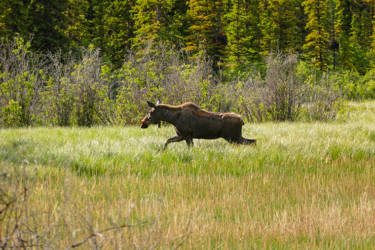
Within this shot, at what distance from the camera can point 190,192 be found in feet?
14.3

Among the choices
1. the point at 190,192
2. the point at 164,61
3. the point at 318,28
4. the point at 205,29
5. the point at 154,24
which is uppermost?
the point at 318,28

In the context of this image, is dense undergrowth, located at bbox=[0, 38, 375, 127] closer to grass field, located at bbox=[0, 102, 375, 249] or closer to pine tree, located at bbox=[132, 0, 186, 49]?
grass field, located at bbox=[0, 102, 375, 249]

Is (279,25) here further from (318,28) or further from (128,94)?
(128,94)

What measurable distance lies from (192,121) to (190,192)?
2.31 meters

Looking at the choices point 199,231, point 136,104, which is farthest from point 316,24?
point 199,231

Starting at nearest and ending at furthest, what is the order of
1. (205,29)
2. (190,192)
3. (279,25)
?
(190,192) < (205,29) < (279,25)

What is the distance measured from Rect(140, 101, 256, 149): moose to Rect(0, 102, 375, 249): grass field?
0.90ft

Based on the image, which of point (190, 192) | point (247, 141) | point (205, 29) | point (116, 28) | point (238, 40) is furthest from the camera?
point (238, 40)

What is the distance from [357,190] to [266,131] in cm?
428

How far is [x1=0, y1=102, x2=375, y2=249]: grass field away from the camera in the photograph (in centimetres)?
273

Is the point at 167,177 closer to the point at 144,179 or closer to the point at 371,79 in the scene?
the point at 144,179

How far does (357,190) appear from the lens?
4.68 metres

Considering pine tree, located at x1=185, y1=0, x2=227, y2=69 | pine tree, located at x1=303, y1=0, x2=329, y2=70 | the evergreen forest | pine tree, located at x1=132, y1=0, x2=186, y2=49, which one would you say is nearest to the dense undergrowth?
the evergreen forest

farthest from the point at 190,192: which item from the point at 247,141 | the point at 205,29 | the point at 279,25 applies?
the point at 279,25
